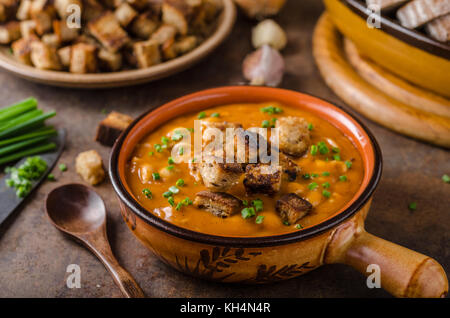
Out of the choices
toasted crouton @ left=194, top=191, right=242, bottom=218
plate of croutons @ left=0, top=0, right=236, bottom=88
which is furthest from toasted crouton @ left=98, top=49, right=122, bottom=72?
toasted crouton @ left=194, top=191, right=242, bottom=218

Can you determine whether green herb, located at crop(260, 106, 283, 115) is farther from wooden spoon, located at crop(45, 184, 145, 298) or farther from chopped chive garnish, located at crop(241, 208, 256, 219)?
wooden spoon, located at crop(45, 184, 145, 298)

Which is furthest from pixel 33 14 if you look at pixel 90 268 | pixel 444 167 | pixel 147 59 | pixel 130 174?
pixel 444 167

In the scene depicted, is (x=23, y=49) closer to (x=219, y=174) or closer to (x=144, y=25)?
(x=144, y=25)

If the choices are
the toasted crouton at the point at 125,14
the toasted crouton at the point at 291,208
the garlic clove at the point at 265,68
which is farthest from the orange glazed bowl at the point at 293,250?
the toasted crouton at the point at 125,14

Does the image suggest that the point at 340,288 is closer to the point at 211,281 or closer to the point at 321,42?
the point at 211,281

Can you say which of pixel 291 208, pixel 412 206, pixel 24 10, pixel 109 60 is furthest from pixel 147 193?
pixel 24 10

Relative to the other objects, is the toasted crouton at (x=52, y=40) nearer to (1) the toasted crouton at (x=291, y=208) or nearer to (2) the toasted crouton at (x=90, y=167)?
(2) the toasted crouton at (x=90, y=167)
